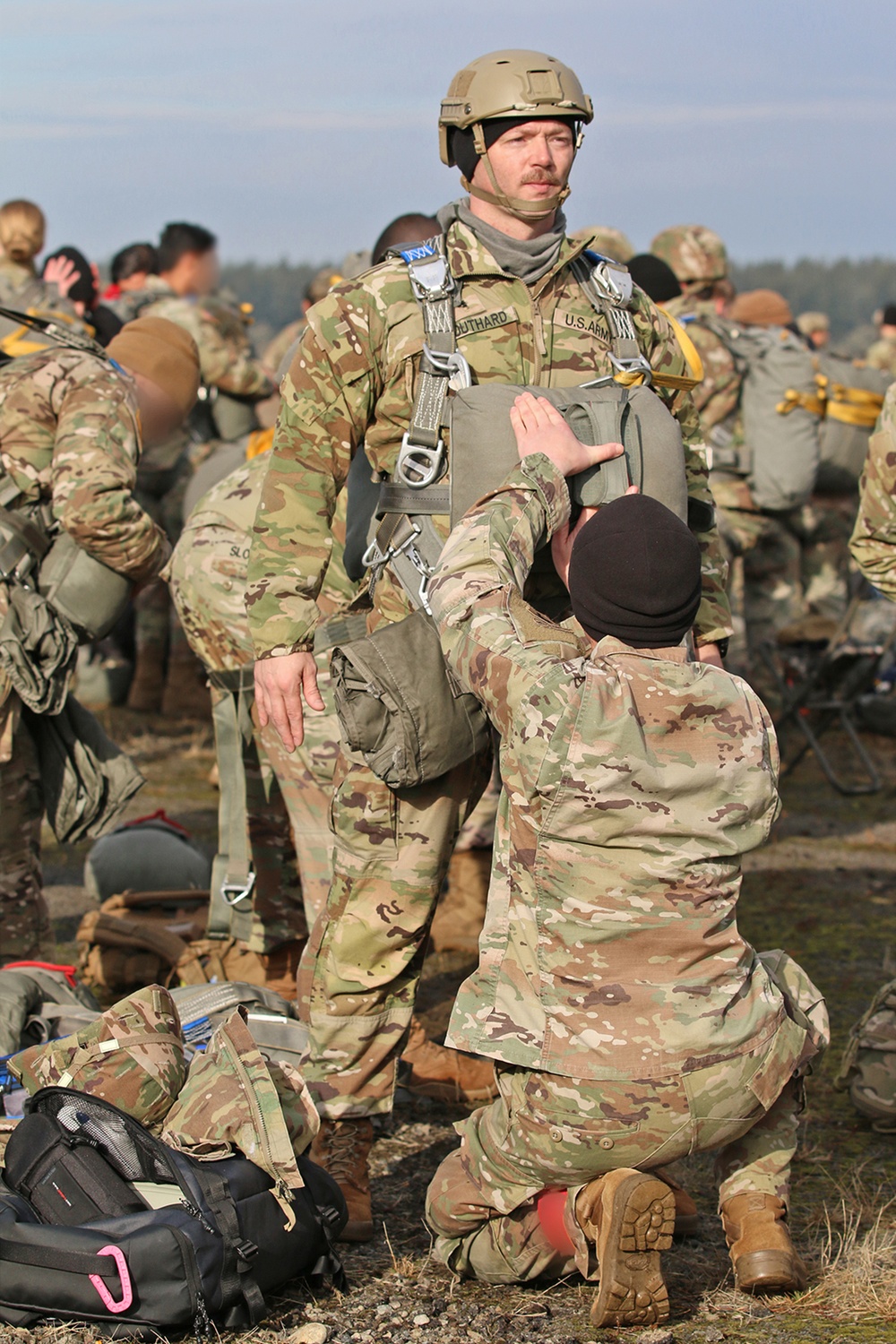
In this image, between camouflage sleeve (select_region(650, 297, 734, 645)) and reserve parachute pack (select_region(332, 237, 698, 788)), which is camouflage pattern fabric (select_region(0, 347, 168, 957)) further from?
camouflage sleeve (select_region(650, 297, 734, 645))

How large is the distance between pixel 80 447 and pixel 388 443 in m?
1.47

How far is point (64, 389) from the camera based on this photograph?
5.13 meters

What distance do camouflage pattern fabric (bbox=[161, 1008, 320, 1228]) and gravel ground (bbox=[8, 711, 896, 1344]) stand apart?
0.32 metres

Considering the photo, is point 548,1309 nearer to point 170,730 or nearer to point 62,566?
point 62,566

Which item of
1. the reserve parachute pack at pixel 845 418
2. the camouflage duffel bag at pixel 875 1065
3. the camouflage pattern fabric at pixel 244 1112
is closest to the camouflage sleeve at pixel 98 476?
the camouflage pattern fabric at pixel 244 1112

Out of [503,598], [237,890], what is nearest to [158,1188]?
[503,598]

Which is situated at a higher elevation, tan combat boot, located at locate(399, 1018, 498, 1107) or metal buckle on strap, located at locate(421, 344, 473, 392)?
metal buckle on strap, located at locate(421, 344, 473, 392)

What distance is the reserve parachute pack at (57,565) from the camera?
5105 mm

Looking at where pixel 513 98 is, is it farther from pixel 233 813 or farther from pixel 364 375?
pixel 233 813

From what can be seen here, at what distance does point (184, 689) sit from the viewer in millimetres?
10898

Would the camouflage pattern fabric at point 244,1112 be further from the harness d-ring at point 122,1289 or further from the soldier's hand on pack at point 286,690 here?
the soldier's hand on pack at point 286,690

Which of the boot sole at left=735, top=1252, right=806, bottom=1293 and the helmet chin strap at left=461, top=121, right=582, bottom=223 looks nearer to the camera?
the boot sole at left=735, top=1252, right=806, bottom=1293

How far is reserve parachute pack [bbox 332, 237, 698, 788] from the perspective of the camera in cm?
360

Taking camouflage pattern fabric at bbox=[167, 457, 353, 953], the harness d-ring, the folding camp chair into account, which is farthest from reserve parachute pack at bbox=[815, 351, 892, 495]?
the harness d-ring
